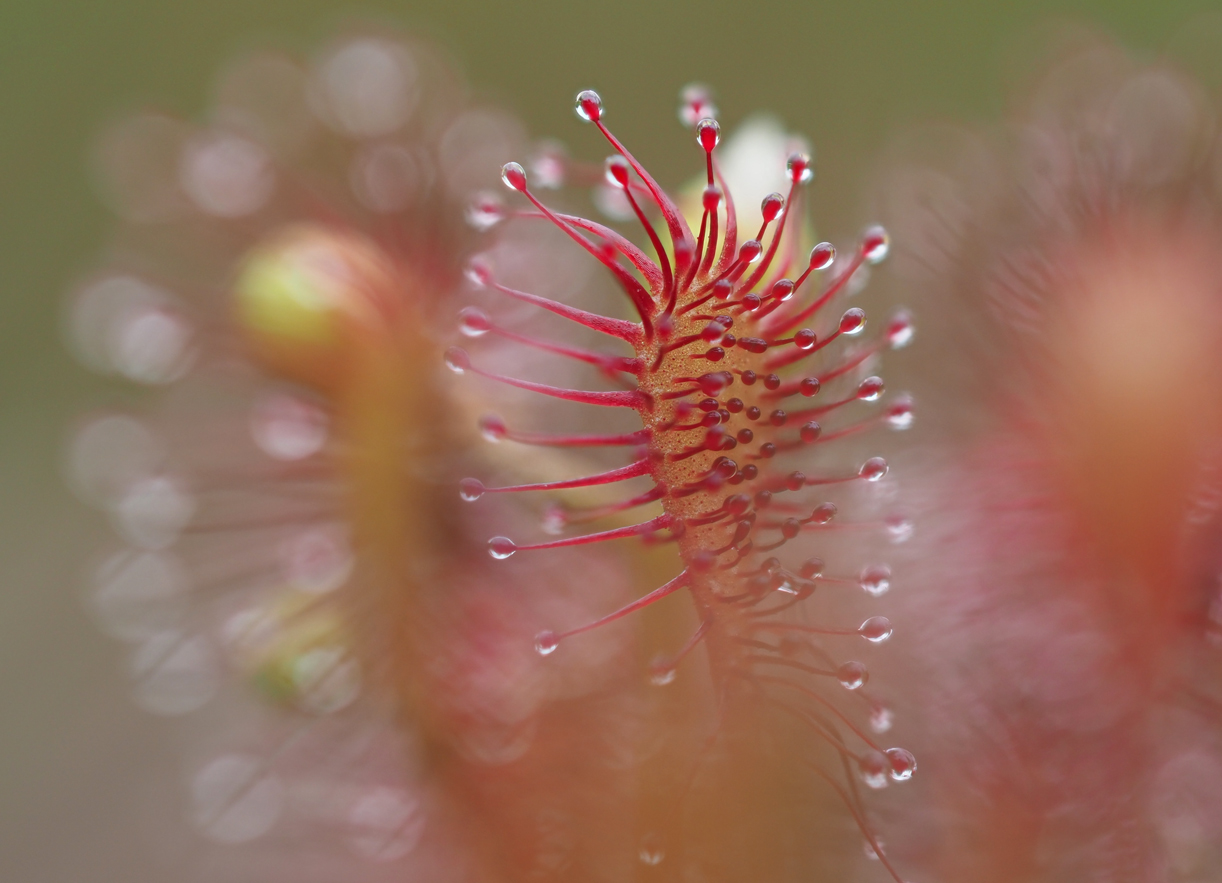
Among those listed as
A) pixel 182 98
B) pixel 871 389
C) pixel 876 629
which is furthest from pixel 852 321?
pixel 182 98

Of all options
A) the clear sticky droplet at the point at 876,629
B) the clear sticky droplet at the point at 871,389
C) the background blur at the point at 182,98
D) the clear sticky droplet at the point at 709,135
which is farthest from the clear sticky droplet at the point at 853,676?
the background blur at the point at 182,98

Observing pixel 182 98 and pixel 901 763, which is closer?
pixel 901 763

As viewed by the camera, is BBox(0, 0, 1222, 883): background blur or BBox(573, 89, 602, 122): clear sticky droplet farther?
BBox(0, 0, 1222, 883): background blur

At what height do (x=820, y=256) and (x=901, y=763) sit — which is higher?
(x=820, y=256)

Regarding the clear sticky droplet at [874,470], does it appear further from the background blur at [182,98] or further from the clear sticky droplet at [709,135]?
the background blur at [182,98]

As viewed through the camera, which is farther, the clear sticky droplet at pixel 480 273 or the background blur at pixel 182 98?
the background blur at pixel 182 98

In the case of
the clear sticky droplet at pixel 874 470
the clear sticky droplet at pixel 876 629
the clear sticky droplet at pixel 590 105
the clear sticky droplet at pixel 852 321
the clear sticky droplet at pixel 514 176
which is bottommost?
the clear sticky droplet at pixel 876 629

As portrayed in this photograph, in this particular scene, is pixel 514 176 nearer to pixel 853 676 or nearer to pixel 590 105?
pixel 590 105

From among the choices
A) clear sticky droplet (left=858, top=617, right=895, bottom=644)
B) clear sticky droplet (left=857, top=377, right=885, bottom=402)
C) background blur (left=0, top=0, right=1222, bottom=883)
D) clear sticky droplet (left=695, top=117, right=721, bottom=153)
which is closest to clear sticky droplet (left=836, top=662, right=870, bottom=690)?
clear sticky droplet (left=858, top=617, right=895, bottom=644)

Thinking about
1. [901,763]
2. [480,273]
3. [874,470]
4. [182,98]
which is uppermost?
[182,98]

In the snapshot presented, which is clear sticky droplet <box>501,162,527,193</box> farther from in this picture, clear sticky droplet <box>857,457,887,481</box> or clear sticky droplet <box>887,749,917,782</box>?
clear sticky droplet <box>887,749,917,782</box>
